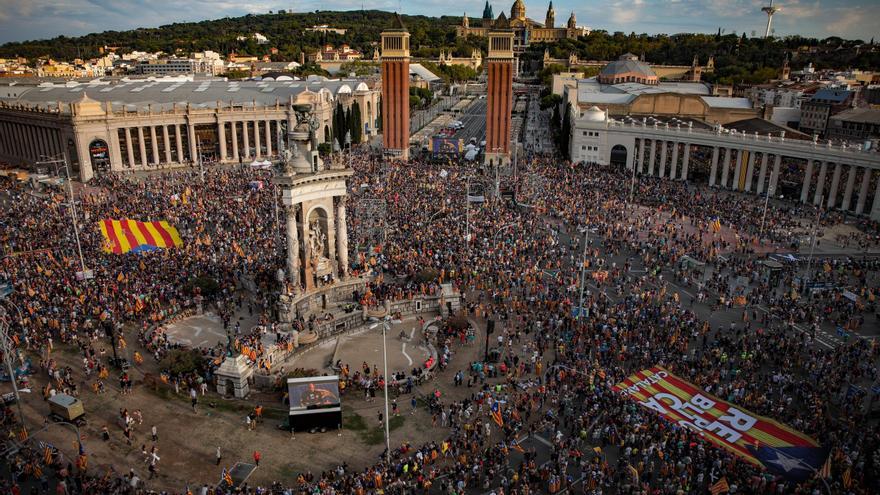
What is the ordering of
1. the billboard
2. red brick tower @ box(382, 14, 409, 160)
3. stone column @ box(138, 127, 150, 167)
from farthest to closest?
red brick tower @ box(382, 14, 409, 160), the billboard, stone column @ box(138, 127, 150, 167)

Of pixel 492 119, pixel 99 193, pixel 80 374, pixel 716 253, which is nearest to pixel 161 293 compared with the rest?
pixel 80 374

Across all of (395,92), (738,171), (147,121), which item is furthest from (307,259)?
(395,92)

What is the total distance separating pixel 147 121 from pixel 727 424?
7625cm

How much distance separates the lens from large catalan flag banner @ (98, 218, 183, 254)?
140 ft

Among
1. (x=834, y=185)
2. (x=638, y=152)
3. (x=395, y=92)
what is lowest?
(x=834, y=185)

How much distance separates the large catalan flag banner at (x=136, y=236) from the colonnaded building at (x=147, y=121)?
1233 inches

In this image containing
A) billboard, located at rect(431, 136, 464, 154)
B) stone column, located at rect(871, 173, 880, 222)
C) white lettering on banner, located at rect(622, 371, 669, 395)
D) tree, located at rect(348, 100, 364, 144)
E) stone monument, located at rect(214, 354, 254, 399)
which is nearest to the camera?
white lettering on banner, located at rect(622, 371, 669, 395)

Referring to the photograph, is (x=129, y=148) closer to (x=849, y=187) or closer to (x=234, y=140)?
(x=234, y=140)

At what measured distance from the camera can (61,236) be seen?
47156mm

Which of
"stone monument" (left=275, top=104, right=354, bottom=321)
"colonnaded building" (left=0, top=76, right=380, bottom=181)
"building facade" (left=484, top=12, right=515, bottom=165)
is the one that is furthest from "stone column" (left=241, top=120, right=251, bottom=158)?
"stone monument" (left=275, top=104, right=354, bottom=321)

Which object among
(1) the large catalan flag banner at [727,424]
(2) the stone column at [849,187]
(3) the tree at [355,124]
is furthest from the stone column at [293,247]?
(3) the tree at [355,124]

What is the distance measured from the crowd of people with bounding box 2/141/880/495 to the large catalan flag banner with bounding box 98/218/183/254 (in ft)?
3.06

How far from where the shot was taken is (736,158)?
77.9 meters

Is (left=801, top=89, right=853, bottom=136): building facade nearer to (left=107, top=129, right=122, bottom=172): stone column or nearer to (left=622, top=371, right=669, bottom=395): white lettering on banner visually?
(left=622, top=371, right=669, bottom=395): white lettering on banner
